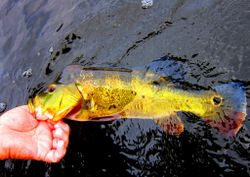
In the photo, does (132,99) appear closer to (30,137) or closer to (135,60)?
(135,60)

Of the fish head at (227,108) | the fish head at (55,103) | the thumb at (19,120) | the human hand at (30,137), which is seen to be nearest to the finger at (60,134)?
the human hand at (30,137)

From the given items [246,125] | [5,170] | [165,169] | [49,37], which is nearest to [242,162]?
[246,125]

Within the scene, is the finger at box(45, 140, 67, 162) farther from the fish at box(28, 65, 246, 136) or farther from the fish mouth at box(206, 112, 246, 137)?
the fish mouth at box(206, 112, 246, 137)

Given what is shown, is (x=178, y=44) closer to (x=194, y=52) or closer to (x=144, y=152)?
(x=194, y=52)

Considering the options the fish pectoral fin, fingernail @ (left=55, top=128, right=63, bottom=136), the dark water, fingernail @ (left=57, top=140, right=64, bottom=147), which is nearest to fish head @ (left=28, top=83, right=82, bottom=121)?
fingernail @ (left=55, top=128, right=63, bottom=136)

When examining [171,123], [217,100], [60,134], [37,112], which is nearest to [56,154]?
[60,134]

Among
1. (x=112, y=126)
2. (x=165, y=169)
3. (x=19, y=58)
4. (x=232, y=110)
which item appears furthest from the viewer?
(x=19, y=58)
